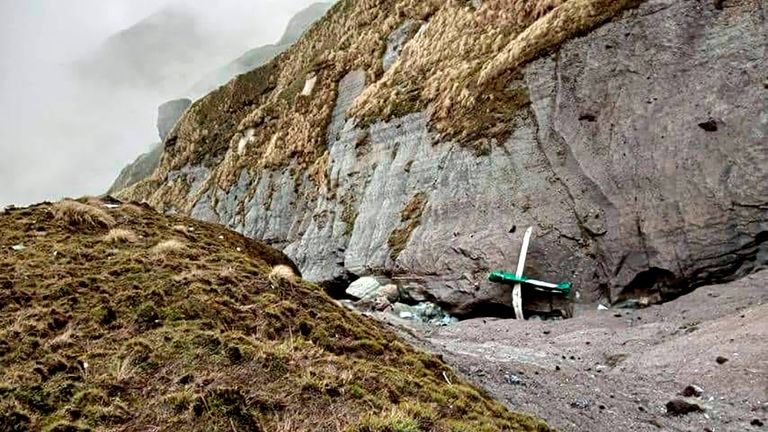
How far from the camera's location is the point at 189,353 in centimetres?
920

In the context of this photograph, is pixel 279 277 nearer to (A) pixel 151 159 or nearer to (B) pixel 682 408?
(B) pixel 682 408

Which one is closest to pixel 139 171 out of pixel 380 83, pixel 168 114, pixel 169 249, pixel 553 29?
pixel 168 114

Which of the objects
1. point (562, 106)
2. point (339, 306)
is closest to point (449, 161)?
point (562, 106)

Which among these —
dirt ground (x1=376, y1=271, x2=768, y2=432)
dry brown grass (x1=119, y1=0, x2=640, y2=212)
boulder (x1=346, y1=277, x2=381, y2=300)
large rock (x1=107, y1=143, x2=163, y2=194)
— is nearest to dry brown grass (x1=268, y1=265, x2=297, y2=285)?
dirt ground (x1=376, y1=271, x2=768, y2=432)

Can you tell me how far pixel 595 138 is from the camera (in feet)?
91.1

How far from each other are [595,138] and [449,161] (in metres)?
8.73

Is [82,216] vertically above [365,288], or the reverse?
[82,216]

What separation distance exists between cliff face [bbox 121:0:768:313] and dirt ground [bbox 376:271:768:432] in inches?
121

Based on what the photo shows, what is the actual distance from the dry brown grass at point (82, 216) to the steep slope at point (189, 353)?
124 centimetres

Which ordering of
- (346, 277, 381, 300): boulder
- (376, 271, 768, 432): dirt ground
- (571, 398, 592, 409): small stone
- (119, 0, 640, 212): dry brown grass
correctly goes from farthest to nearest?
(346, 277, 381, 300): boulder
(119, 0, 640, 212): dry brown grass
(571, 398, 592, 409): small stone
(376, 271, 768, 432): dirt ground

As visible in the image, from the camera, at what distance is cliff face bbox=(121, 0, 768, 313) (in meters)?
23.7

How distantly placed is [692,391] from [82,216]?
1688 cm

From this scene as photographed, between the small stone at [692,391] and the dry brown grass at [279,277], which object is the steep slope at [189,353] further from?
the small stone at [692,391]

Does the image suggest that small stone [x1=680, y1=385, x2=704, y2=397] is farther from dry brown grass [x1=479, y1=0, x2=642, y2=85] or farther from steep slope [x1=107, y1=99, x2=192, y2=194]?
steep slope [x1=107, y1=99, x2=192, y2=194]
